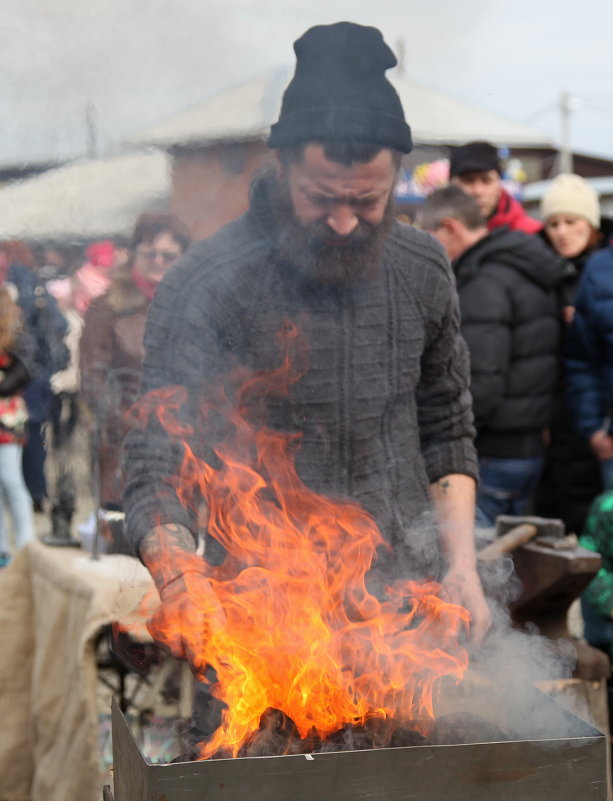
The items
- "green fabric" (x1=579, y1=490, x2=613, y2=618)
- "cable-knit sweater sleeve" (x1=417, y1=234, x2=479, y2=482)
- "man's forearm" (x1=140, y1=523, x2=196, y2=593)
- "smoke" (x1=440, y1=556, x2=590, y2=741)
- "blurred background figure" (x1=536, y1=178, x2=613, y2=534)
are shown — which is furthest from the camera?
"blurred background figure" (x1=536, y1=178, x2=613, y2=534)

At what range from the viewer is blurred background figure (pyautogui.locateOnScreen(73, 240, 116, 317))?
270 centimetres

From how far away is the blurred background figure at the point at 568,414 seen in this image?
4.43 meters

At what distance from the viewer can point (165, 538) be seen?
6.37 feet

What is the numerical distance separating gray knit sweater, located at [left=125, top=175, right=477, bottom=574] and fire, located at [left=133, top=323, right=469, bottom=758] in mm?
41

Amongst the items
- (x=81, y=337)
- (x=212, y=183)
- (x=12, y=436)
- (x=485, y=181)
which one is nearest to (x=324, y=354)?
(x=212, y=183)

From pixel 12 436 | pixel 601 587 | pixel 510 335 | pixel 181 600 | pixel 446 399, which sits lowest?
pixel 601 587

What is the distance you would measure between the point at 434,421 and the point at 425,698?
817mm

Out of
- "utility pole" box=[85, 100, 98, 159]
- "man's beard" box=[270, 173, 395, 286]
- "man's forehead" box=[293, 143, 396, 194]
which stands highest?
"utility pole" box=[85, 100, 98, 159]

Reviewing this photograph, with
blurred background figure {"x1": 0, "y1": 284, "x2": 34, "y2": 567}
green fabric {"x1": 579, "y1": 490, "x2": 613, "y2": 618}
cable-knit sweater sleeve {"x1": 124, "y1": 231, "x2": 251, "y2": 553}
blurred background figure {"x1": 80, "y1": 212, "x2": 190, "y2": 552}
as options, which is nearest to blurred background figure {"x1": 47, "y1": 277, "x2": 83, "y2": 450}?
blurred background figure {"x1": 80, "y1": 212, "x2": 190, "y2": 552}

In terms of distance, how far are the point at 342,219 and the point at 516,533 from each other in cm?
137

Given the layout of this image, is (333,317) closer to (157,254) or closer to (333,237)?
(333,237)

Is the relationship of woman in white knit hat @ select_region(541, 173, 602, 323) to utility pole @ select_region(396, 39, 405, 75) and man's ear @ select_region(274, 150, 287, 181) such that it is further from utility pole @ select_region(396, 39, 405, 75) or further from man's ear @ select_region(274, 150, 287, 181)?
man's ear @ select_region(274, 150, 287, 181)

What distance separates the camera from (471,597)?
87.7 inches

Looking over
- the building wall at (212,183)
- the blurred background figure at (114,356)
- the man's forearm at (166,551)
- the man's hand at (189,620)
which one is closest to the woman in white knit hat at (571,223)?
the blurred background figure at (114,356)
